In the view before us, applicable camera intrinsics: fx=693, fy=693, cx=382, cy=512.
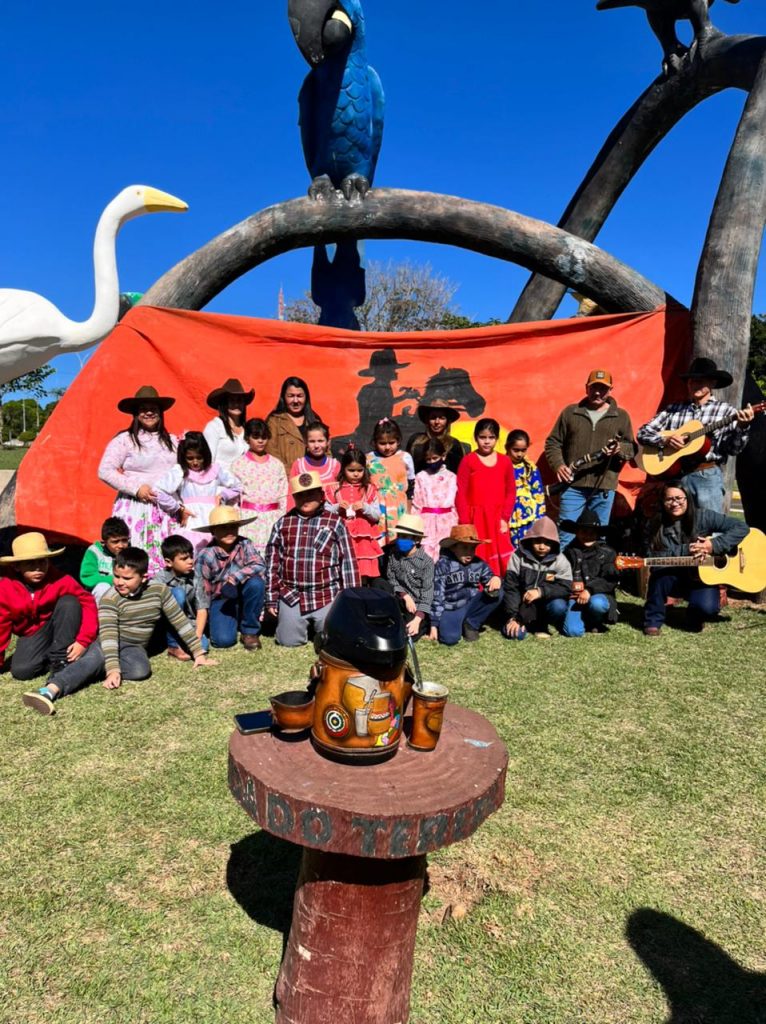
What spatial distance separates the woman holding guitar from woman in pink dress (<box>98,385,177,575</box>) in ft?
10.4

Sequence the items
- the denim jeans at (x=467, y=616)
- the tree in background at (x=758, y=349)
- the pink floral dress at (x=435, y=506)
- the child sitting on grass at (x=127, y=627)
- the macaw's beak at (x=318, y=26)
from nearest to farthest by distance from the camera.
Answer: the child sitting on grass at (x=127, y=627) → the denim jeans at (x=467, y=616) → the pink floral dress at (x=435, y=506) → the macaw's beak at (x=318, y=26) → the tree in background at (x=758, y=349)

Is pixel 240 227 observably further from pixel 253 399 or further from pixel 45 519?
pixel 45 519

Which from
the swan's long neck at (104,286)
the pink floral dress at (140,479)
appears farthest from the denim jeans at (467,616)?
the swan's long neck at (104,286)

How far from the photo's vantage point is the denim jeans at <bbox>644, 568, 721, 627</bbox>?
14.8ft

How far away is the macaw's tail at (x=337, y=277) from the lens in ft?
26.2

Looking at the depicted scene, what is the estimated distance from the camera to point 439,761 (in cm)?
164

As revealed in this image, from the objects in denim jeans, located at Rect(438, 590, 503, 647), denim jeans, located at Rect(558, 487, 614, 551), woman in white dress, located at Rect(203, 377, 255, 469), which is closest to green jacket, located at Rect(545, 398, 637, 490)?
denim jeans, located at Rect(558, 487, 614, 551)

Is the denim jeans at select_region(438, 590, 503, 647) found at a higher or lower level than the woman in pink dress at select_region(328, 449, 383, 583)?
lower

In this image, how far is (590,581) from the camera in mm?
4551

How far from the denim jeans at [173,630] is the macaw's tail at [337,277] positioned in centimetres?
471

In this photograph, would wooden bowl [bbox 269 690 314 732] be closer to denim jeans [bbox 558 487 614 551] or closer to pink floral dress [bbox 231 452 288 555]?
pink floral dress [bbox 231 452 288 555]

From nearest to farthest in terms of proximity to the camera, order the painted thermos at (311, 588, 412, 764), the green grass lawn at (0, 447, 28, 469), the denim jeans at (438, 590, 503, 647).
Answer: the painted thermos at (311, 588, 412, 764), the denim jeans at (438, 590, 503, 647), the green grass lawn at (0, 447, 28, 469)

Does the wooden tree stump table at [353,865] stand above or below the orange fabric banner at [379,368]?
below

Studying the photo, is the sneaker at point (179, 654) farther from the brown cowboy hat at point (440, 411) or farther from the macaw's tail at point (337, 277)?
the macaw's tail at point (337, 277)
